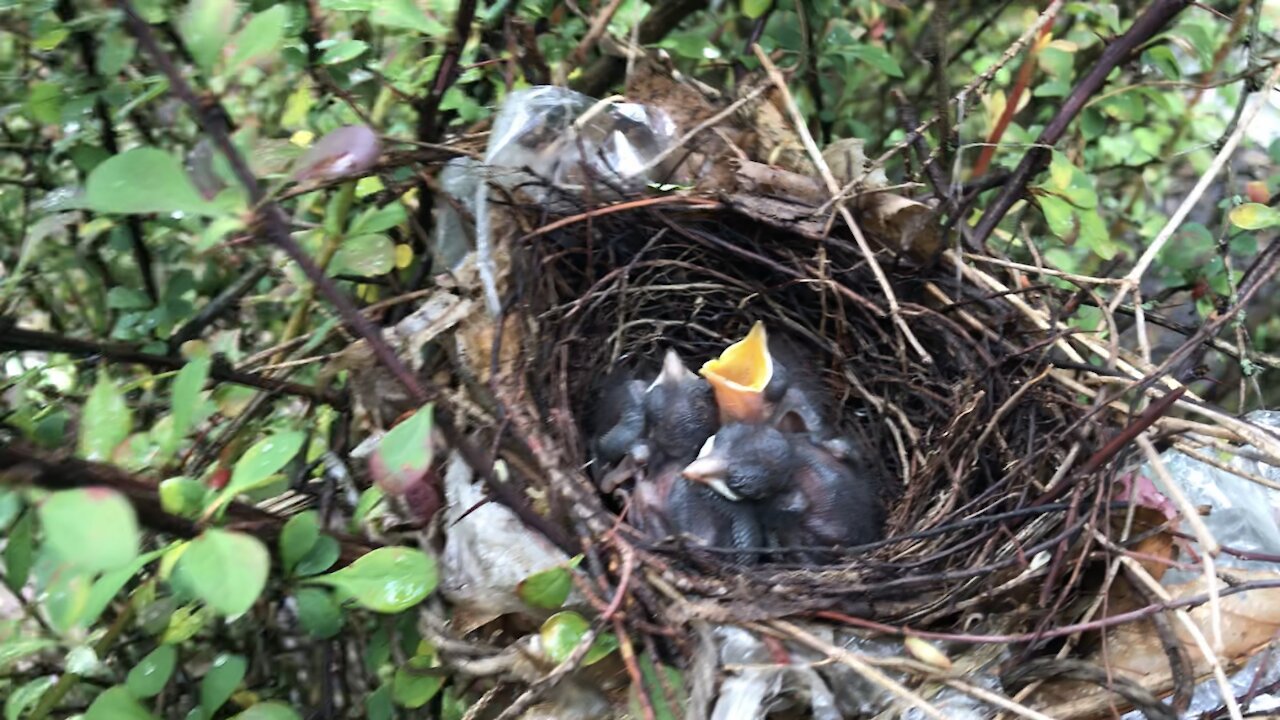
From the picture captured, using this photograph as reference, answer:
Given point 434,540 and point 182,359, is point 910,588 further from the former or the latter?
point 182,359

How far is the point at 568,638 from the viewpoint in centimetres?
70

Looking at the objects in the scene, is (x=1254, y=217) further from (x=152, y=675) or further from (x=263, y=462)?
(x=152, y=675)

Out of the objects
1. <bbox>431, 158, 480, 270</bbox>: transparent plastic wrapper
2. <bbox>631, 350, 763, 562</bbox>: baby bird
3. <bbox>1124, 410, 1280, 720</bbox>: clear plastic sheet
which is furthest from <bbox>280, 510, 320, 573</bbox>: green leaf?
<bbox>1124, 410, 1280, 720</bbox>: clear plastic sheet

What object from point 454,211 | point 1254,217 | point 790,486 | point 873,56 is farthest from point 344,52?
point 1254,217

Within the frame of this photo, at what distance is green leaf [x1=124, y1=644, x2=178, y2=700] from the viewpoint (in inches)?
26.0

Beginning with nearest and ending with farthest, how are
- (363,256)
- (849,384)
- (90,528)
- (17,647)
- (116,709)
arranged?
(90,528), (116,709), (17,647), (363,256), (849,384)

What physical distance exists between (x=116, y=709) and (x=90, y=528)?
31 cm

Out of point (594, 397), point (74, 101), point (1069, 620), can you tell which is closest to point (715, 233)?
point (594, 397)

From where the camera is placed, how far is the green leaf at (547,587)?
70 centimetres

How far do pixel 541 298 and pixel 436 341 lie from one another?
0.69ft

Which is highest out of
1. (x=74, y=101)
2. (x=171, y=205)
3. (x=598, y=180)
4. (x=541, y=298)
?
(x=171, y=205)

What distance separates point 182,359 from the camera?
972 millimetres

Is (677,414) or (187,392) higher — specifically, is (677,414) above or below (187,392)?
below

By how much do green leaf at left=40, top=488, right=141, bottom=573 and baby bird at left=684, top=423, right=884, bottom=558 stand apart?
0.84 metres
